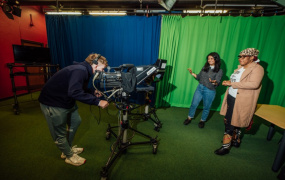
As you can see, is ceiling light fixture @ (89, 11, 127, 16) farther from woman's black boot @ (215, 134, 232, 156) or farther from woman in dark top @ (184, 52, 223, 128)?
woman's black boot @ (215, 134, 232, 156)

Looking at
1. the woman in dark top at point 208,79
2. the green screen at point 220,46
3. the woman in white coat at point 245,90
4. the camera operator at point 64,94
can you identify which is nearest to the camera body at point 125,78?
the camera operator at point 64,94

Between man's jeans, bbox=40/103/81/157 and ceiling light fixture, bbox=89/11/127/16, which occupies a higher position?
ceiling light fixture, bbox=89/11/127/16

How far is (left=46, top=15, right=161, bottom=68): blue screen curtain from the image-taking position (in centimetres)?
363

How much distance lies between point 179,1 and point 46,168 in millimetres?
4220

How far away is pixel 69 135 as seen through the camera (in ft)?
5.25

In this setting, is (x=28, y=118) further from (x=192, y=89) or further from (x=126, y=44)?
(x=192, y=89)

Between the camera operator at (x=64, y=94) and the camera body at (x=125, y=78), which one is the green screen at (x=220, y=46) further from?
the camera operator at (x=64, y=94)

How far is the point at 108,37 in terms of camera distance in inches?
150

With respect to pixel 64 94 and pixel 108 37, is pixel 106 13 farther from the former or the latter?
pixel 64 94

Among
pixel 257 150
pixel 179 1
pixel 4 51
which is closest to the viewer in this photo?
pixel 257 150

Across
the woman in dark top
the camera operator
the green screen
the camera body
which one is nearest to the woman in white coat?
the woman in dark top

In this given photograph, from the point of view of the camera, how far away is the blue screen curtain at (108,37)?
A: 3.63 meters

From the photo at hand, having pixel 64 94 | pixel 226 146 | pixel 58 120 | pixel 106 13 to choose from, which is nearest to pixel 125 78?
pixel 64 94

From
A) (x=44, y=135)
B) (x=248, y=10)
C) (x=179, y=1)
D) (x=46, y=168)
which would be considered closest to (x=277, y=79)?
(x=248, y=10)
